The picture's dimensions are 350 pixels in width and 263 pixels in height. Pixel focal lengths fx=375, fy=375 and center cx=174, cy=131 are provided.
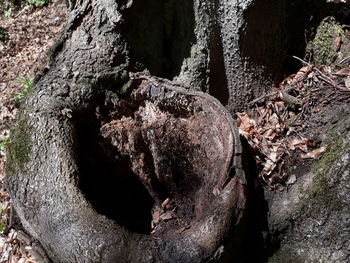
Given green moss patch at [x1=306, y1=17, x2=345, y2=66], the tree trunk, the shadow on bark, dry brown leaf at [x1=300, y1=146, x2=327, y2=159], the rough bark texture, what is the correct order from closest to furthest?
the tree trunk
the rough bark texture
dry brown leaf at [x1=300, y1=146, x2=327, y2=159]
the shadow on bark
green moss patch at [x1=306, y1=17, x2=345, y2=66]

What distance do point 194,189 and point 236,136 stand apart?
531mm

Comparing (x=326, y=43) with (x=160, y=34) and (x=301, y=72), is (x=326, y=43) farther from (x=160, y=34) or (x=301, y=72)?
(x=160, y=34)

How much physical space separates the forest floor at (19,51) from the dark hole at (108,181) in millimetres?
1616

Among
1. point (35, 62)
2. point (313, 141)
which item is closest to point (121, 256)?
point (313, 141)

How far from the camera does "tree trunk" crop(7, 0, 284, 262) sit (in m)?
2.12

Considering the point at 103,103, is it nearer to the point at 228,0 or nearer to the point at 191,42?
the point at 191,42

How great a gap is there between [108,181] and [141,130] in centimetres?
51

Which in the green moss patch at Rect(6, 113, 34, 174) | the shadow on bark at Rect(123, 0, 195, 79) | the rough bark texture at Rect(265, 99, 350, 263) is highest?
the shadow on bark at Rect(123, 0, 195, 79)

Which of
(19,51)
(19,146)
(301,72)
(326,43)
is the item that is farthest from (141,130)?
(19,51)

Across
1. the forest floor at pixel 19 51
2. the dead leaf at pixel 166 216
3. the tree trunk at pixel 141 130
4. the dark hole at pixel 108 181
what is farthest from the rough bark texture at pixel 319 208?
the forest floor at pixel 19 51

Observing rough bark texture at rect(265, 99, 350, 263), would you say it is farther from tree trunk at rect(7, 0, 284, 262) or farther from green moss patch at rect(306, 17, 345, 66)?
green moss patch at rect(306, 17, 345, 66)

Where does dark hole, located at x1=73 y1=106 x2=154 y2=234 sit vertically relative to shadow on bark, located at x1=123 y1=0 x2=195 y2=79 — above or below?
below

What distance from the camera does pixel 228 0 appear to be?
9.52ft

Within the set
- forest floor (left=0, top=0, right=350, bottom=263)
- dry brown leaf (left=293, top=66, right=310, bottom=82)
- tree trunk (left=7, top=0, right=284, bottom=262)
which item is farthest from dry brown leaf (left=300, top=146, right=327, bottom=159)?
dry brown leaf (left=293, top=66, right=310, bottom=82)
